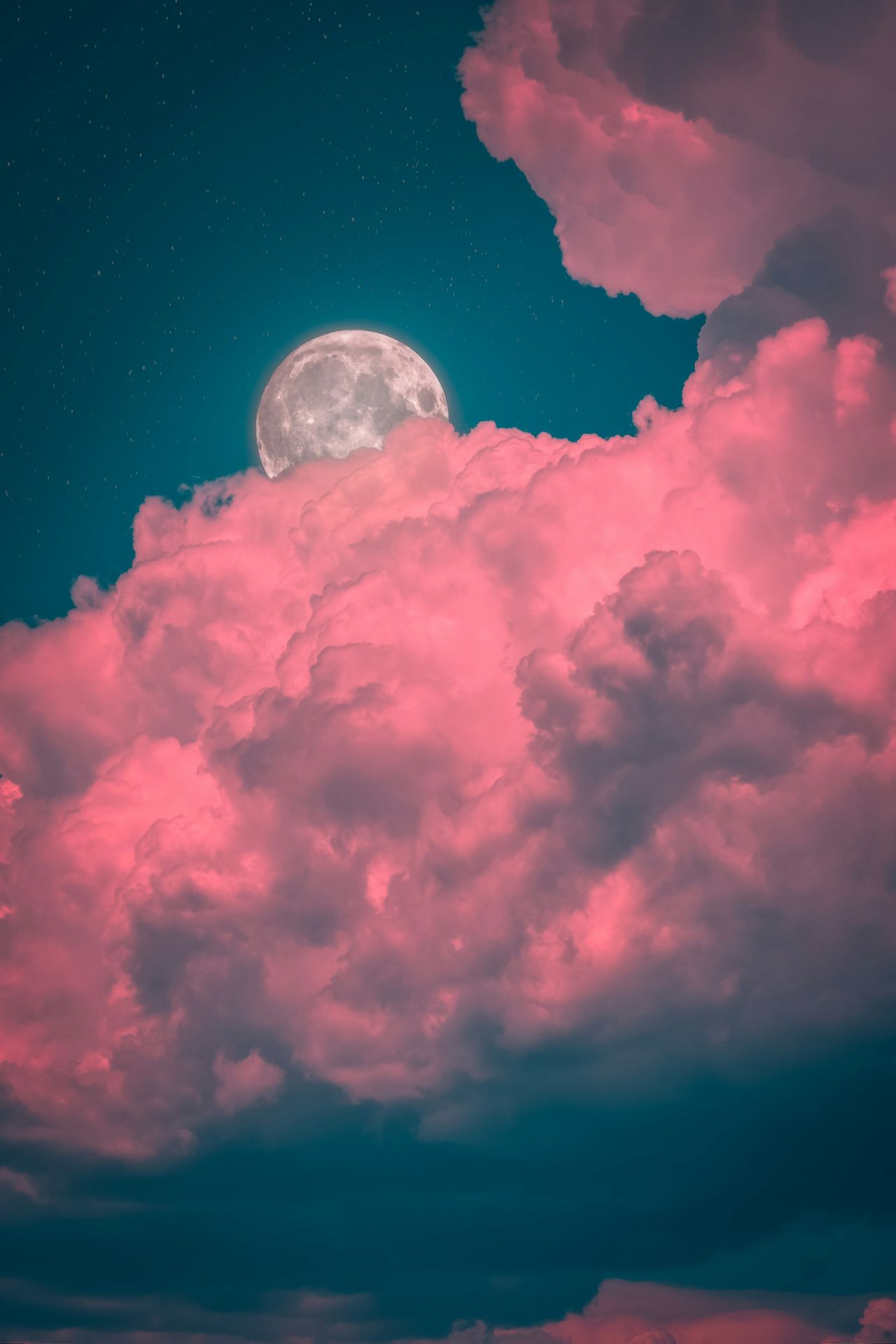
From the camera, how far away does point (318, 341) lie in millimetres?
80500

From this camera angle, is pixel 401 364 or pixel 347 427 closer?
pixel 347 427

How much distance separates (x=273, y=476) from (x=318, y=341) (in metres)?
11.0

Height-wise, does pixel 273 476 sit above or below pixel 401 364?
below

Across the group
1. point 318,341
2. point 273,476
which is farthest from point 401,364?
point 273,476

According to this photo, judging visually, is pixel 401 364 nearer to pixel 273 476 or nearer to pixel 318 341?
pixel 318 341

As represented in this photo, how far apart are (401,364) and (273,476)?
12.9 m

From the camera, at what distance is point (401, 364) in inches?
3142

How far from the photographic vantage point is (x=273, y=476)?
7981 cm

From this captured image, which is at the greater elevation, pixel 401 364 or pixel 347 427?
pixel 401 364

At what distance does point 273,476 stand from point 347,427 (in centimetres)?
830

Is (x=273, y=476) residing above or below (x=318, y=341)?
below

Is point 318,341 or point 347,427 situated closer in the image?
point 347,427

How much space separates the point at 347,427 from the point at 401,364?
28.1ft
